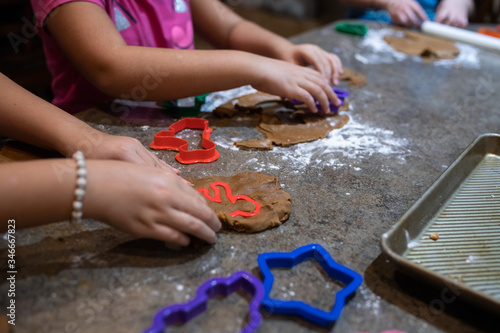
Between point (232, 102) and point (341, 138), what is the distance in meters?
0.33

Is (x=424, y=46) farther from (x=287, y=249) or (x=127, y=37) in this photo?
(x=287, y=249)

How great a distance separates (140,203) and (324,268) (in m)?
0.30

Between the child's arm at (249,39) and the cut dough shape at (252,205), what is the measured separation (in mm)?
576

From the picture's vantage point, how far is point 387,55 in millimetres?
1589

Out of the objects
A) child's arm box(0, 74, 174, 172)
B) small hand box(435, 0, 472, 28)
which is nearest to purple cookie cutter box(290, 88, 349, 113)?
child's arm box(0, 74, 174, 172)

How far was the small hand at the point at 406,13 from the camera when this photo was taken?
1893 mm

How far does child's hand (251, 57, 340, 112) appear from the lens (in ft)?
3.32

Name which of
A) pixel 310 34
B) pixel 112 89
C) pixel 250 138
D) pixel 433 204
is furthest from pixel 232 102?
pixel 310 34

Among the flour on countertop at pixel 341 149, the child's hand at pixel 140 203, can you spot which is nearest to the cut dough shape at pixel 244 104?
the flour on countertop at pixel 341 149

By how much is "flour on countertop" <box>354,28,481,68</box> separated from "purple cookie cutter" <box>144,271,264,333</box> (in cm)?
118

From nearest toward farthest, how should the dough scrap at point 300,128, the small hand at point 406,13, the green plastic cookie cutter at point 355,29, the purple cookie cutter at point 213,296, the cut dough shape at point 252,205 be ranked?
the purple cookie cutter at point 213,296
the cut dough shape at point 252,205
the dough scrap at point 300,128
the green plastic cookie cutter at point 355,29
the small hand at point 406,13

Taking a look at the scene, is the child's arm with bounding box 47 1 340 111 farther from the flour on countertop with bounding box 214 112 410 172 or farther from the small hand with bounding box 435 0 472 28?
the small hand with bounding box 435 0 472 28

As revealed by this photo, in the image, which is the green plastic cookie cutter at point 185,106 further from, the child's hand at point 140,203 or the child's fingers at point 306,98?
the child's hand at point 140,203
